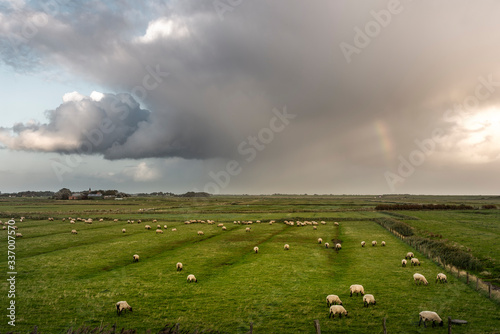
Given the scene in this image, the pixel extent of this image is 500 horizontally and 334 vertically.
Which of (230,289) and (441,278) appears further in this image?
(441,278)

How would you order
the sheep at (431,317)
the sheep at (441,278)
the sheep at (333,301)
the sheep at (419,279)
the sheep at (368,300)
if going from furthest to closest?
1. the sheep at (441,278)
2. the sheep at (419,279)
3. the sheep at (368,300)
4. the sheep at (333,301)
5. the sheep at (431,317)

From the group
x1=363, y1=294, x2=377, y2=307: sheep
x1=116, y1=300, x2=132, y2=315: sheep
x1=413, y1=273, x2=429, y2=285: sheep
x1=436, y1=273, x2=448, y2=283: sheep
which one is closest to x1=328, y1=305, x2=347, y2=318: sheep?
x1=363, y1=294, x2=377, y2=307: sheep

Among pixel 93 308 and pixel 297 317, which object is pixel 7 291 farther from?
pixel 297 317

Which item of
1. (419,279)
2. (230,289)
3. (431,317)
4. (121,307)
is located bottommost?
(230,289)

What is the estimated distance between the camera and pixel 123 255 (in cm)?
3606

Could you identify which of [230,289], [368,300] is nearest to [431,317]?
[368,300]

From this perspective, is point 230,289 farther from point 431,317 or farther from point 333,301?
point 431,317

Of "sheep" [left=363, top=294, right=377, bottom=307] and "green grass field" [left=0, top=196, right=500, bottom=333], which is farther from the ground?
"sheep" [left=363, top=294, right=377, bottom=307]

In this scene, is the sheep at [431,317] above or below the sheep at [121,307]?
above

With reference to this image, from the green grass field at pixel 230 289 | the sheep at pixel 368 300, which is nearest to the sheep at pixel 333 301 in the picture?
the green grass field at pixel 230 289

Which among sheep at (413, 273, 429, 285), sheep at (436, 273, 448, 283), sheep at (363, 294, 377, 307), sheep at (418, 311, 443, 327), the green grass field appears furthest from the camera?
sheep at (436, 273, 448, 283)

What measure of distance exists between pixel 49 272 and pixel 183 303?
1733 centimetres

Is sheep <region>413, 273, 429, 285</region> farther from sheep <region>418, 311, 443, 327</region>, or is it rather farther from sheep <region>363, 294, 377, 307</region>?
sheep <region>418, 311, 443, 327</region>

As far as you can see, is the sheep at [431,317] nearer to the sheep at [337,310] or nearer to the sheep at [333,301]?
the sheep at [337,310]
